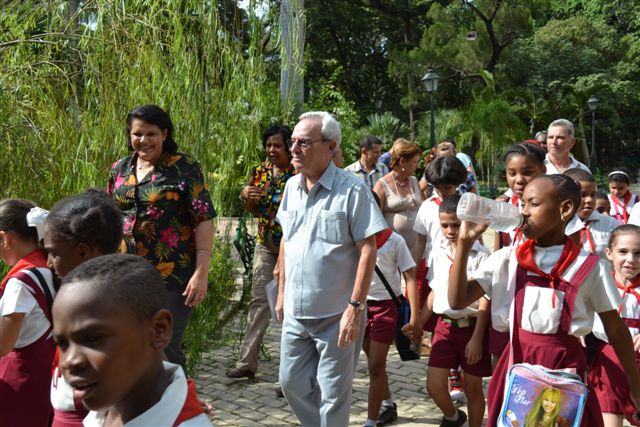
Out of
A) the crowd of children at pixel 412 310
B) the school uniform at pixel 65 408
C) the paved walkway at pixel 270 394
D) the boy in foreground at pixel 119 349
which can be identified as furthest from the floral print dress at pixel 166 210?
the boy in foreground at pixel 119 349

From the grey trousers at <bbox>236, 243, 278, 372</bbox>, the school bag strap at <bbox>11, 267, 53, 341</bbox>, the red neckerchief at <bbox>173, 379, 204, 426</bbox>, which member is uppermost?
the school bag strap at <bbox>11, 267, 53, 341</bbox>

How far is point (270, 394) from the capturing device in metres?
5.71

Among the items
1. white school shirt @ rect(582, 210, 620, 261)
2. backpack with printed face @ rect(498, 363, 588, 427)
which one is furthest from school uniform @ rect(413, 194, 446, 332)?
backpack with printed face @ rect(498, 363, 588, 427)

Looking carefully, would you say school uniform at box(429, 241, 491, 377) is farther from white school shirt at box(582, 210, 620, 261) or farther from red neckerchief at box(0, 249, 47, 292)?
red neckerchief at box(0, 249, 47, 292)

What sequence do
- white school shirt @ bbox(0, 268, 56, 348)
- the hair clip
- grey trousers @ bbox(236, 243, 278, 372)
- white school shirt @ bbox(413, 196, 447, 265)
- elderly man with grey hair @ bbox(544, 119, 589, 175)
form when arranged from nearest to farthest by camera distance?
white school shirt @ bbox(0, 268, 56, 348) → the hair clip → white school shirt @ bbox(413, 196, 447, 265) → elderly man with grey hair @ bbox(544, 119, 589, 175) → grey trousers @ bbox(236, 243, 278, 372)

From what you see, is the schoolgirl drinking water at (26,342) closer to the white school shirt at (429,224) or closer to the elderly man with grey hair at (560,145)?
the white school shirt at (429,224)

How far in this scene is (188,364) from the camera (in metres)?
5.83

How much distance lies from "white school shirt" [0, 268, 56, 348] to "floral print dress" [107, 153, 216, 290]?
1034mm

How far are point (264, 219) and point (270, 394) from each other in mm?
1351

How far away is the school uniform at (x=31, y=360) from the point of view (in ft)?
9.89

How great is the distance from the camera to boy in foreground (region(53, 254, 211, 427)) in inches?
63.9

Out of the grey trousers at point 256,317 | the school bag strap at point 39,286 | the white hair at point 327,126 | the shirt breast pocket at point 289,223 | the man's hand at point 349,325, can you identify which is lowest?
the grey trousers at point 256,317

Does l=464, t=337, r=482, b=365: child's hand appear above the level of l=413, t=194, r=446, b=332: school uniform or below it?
below

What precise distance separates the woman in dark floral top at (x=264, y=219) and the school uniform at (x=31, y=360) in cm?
272
